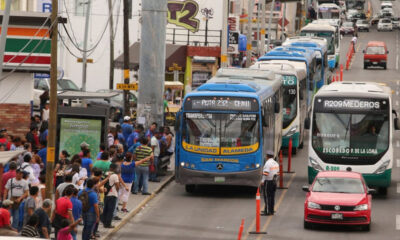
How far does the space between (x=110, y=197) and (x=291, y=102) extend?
17248 mm

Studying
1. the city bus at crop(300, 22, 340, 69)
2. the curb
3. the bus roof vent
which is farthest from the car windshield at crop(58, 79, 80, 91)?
the city bus at crop(300, 22, 340, 69)

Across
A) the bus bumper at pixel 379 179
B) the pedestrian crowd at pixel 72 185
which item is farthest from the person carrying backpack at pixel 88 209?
the bus bumper at pixel 379 179

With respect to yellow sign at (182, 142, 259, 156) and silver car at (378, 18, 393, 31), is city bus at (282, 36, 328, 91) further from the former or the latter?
silver car at (378, 18, 393, 31)

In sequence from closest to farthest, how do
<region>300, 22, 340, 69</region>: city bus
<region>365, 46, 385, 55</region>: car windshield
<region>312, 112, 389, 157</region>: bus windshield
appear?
<region>312, 112, 389, 157</region>: bus windshield
<region>300, 22, 340, 69</region>: city bus
<region>365, 46, 385, 55</region>: car windshield

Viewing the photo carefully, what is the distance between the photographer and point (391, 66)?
82.1 m

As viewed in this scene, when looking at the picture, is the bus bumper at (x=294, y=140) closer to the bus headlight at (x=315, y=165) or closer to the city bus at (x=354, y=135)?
the city bus at (x=354, y=135)

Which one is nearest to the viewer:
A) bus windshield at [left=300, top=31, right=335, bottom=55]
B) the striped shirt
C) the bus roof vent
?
the striped shirt

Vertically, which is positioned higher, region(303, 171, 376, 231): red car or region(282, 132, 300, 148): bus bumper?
region(303, 171, 376, 231): red car

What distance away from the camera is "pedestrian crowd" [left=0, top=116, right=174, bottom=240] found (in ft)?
65.4

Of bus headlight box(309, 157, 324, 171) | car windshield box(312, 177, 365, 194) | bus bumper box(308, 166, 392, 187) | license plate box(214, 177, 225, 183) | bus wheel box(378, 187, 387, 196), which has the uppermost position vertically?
car windshield box(312, 177, 365, 194)

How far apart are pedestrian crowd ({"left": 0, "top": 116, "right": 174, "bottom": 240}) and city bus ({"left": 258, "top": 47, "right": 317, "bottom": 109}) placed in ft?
41.2

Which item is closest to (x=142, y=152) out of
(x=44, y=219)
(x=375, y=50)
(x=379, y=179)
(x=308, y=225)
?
(x=308, y=225)

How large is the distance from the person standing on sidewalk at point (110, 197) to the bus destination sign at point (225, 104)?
6.22 metres

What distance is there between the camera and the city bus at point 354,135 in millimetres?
30656
